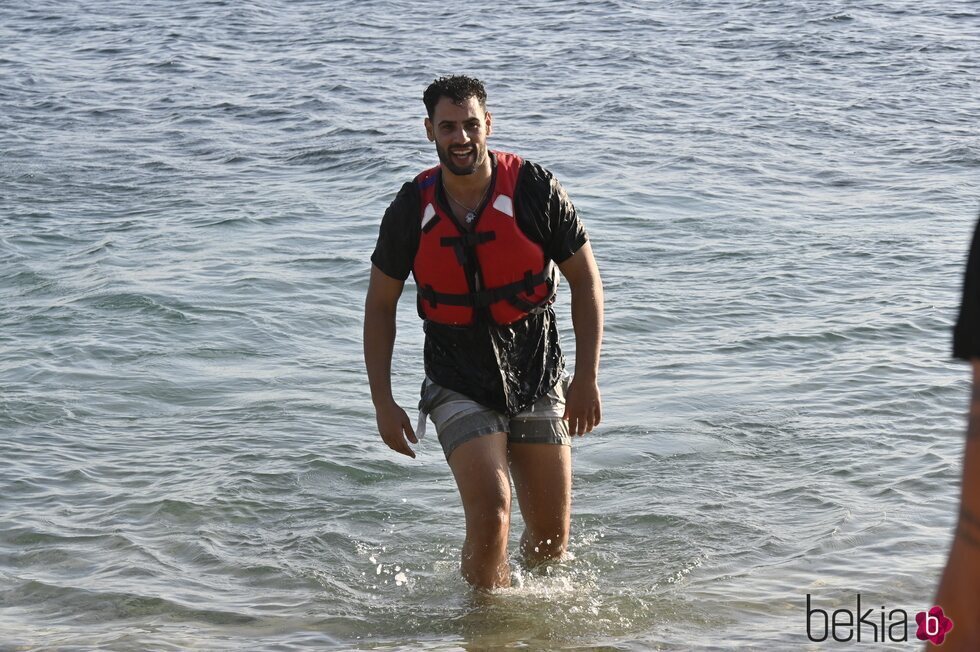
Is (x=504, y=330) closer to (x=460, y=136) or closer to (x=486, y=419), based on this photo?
(x=486, y=419)

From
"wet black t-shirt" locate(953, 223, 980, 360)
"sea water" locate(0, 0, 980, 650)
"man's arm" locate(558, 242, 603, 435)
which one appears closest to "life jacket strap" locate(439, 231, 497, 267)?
"man's arm" locate(558, 242, 603, 435)

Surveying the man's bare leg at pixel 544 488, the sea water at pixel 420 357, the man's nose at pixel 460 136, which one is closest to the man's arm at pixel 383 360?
the man's bare leg at pixel 544 488

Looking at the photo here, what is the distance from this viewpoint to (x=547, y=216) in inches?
208

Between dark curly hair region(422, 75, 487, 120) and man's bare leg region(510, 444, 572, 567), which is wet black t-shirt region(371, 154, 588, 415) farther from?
dark curly hair region(422, 75, 487, 120)

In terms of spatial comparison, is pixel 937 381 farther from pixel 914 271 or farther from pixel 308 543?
pixel 308 543

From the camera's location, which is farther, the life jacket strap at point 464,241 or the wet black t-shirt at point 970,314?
the life jacket strap at point 464,241

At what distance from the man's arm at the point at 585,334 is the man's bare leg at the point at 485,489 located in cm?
33

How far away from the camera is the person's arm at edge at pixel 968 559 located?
1.78 m

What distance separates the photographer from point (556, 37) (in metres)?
25.0

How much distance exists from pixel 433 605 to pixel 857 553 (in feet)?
6.49

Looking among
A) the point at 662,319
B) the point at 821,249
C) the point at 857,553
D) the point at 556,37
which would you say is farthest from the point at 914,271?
the point at 556,37

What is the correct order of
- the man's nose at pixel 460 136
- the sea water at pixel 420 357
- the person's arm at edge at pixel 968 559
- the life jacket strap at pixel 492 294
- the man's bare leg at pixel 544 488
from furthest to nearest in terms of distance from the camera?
the sea water at pixel 420 357 < the man's bare leg at pixel 544 488 < the life jacket strap at pixel 492 294 < the man's nose at pixel 460 136 < the person's arm at edge at pixel 968 559

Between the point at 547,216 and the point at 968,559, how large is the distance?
3580 millimetres

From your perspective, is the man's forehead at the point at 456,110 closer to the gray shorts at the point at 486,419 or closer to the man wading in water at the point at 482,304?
the man wading in water at the point at 482,304
